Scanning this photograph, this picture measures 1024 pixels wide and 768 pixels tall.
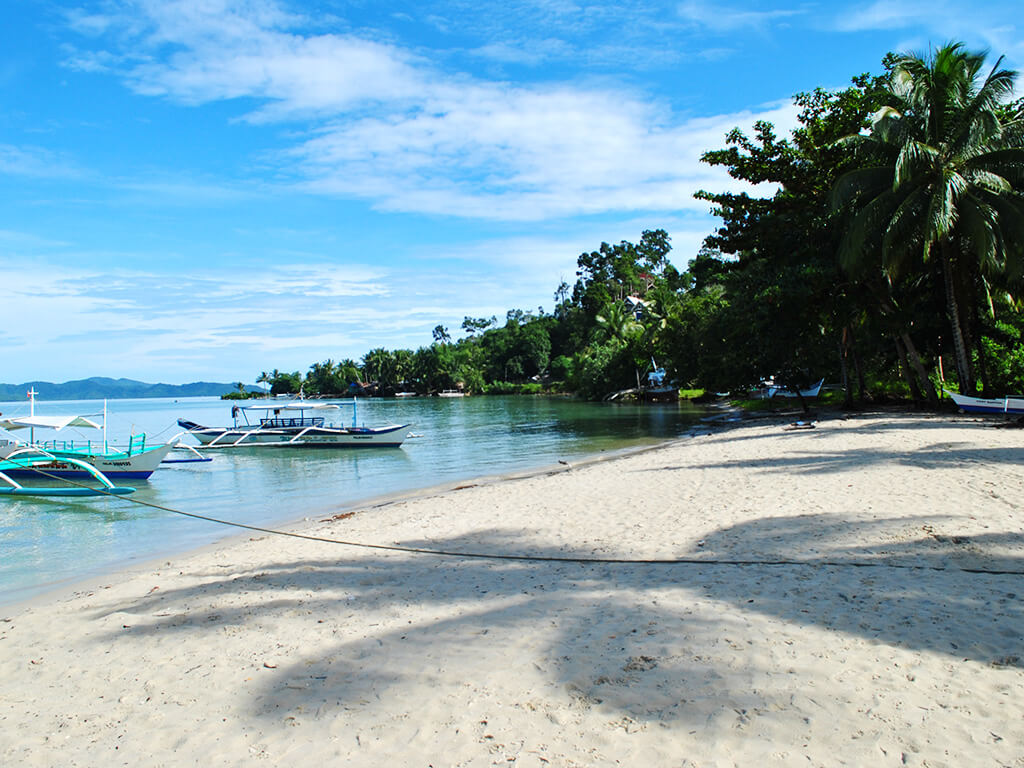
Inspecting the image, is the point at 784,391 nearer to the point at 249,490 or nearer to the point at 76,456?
the point at 249,490

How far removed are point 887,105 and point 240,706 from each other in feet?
88.9

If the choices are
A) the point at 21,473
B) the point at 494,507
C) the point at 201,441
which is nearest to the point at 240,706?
the point at 494,507

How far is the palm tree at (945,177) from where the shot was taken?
2042 cm

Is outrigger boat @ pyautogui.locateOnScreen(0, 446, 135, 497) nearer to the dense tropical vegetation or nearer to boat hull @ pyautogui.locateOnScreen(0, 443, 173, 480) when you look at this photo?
boat hull @ pyautogui.locateOnScreen(0, 443, 173, 480)

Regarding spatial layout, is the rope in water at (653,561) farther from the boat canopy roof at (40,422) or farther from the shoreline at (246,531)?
the boat canopy roof at (40,422)

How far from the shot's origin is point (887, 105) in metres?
23.5

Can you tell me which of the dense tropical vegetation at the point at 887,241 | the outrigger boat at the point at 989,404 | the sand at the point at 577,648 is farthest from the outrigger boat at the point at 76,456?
the outrigger boat at the point at 989,404

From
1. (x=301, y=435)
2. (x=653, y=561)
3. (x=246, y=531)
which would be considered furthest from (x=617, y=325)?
(x=653, y=561)

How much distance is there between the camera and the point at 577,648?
5.24 m

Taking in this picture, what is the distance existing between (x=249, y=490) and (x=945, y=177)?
972 inches

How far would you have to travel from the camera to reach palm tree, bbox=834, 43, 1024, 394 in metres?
20.4

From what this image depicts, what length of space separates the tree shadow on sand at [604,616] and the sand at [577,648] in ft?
0.10

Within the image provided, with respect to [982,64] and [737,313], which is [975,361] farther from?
[982,64]

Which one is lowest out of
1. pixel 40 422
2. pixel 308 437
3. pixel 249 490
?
pixel 249 490
